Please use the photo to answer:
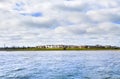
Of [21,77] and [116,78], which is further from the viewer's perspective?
[21,77]

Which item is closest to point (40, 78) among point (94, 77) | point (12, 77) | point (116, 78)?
point (12, 77)

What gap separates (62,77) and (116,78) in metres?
6.65

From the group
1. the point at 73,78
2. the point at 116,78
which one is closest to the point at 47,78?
the point at 73,78

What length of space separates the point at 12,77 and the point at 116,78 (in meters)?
12.9

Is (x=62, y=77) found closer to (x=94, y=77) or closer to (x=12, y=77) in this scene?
(x=94, y=77)

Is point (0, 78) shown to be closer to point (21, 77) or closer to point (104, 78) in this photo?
point (21, 77)

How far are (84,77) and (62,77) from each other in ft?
9.02

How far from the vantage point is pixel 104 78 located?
112 ft

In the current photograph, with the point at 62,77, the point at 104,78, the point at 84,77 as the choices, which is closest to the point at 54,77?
the point at 62,77

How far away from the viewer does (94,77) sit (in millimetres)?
35125

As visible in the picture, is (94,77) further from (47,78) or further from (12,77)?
(12,77)

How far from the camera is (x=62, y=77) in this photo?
35.8 m

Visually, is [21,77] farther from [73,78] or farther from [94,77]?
[94,77]

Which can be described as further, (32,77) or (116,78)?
(32,77)
